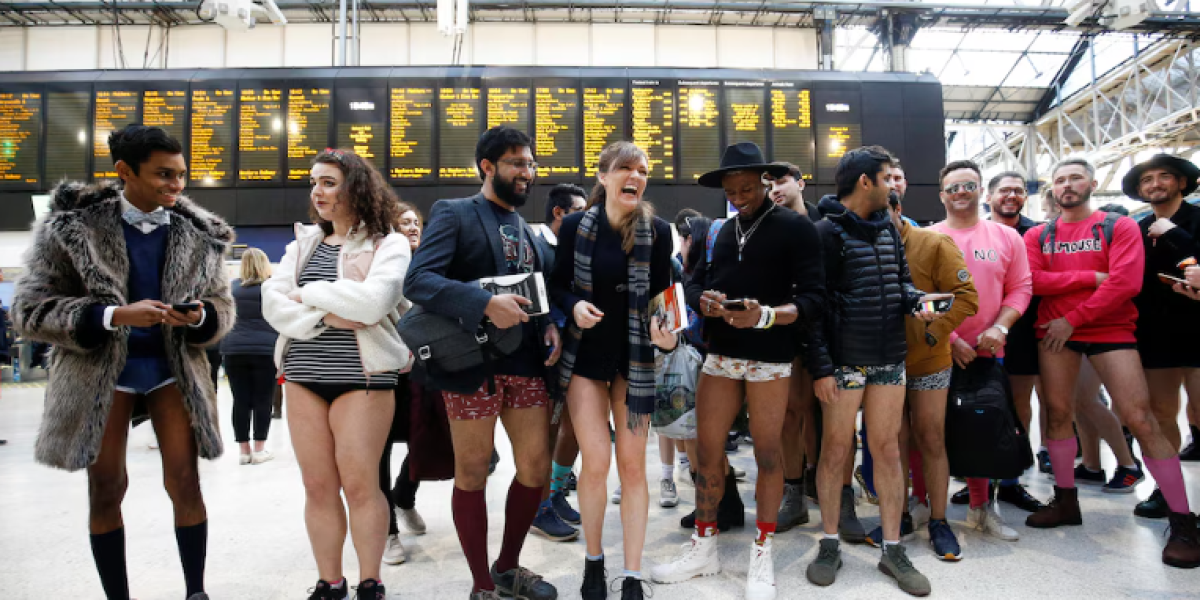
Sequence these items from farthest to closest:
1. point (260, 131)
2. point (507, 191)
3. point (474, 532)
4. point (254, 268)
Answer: point (260, 131)
point (254, 268)
point (507, 191)
point (474, 532)

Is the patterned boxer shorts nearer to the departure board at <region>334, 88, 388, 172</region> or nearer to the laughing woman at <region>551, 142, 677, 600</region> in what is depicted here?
the laughing woman at <region>551, 142, 677, 600</region>

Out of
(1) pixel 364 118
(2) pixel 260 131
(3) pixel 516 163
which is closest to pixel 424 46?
(1) pixel 364 118

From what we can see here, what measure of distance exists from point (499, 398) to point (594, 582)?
0.85 meters

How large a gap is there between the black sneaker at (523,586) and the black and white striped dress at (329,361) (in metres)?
0.96

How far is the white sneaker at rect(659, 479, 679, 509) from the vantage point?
3737 millimetres

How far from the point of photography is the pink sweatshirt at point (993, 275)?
10.6ft

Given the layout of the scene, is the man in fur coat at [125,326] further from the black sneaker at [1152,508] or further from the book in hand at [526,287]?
the black sneaker at [1152,508]

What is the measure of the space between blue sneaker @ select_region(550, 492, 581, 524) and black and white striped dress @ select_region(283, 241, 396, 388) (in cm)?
157

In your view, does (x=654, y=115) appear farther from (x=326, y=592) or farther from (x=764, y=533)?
(x=326, y=592)

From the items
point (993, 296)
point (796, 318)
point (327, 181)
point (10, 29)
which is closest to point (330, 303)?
point (327, 181)

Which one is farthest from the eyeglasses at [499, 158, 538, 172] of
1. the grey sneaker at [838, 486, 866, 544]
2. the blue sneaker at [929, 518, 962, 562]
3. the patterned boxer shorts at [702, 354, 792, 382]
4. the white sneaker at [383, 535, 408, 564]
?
the blue sneaker at [929, 518, 962, 562]

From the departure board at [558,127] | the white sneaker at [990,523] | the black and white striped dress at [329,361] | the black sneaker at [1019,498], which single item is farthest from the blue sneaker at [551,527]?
the departure board at [558,127]

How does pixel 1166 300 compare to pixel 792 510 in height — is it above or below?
above

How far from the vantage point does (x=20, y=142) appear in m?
8.43
